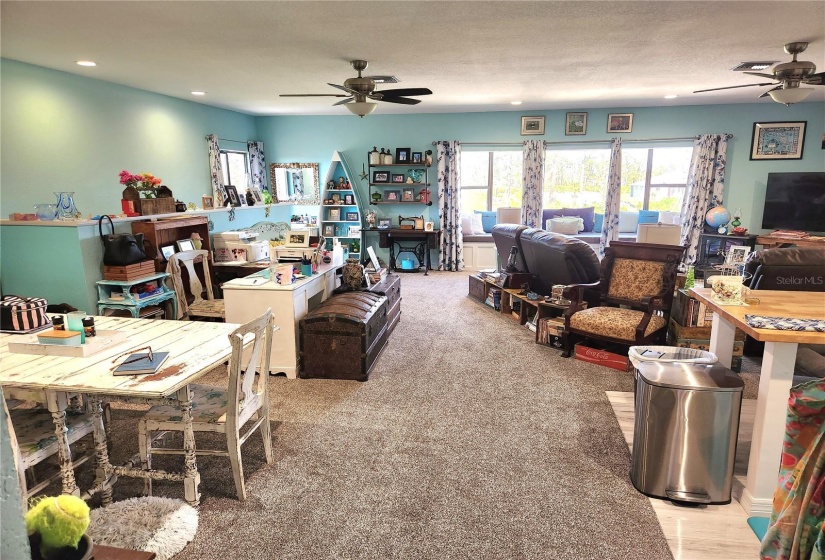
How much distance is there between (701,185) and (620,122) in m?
1.58

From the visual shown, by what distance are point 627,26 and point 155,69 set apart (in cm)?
417

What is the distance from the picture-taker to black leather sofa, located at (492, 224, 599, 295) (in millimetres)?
4395

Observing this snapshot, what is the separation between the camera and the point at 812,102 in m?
6.88

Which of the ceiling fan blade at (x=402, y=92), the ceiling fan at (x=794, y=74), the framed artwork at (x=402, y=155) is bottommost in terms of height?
the framed artwork at (x=402, y=155)

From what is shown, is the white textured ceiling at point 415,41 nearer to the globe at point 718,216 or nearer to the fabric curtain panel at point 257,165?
the globe at point 718,216

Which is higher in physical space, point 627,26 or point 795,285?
point 627,26

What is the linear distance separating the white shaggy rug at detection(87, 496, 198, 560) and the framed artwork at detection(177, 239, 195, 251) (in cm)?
330

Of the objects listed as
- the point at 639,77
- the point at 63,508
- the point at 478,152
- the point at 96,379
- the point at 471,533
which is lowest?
the point at 471,533

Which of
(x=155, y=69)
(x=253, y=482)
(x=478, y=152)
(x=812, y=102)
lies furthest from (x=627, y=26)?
(x=812, y=102)

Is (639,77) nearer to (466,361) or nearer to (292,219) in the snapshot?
Result: (466,361)

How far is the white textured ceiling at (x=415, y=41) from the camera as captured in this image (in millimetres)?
2914

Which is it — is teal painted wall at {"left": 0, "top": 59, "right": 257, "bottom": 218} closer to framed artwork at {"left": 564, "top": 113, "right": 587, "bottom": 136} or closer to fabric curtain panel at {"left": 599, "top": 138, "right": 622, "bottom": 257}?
framed artwork at {"left": 564, "top": 113, "right": 587, "bottom": 136}

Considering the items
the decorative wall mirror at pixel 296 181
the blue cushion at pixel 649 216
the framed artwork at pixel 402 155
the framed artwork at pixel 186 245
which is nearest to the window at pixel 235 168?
the decorative wall mirror at pixel 296 181

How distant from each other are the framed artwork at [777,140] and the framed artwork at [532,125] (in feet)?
10.3
